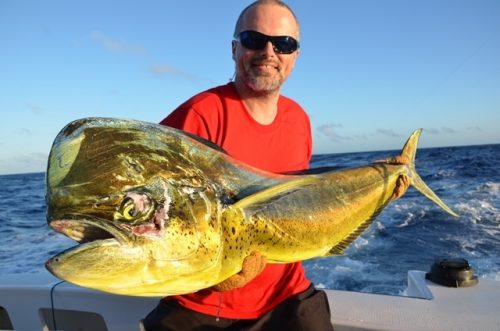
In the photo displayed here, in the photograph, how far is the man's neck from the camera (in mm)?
2652

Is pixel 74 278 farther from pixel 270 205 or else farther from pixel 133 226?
pixel 270 205

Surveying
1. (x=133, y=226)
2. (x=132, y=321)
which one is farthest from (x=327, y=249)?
(x=132, y=321)

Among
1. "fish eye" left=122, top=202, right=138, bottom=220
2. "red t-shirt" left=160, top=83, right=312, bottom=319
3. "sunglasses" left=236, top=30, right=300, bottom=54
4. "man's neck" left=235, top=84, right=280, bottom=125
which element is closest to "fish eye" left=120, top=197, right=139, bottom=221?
"fish eye" left=122, top=202, right=138, bottom=220

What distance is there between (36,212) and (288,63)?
19373mm

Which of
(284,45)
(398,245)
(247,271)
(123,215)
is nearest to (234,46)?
(284,45)

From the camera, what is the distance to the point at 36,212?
19172 mm

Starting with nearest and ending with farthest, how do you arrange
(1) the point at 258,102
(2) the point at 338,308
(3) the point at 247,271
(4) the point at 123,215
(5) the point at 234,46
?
1. (4) the point at 123,215
2. (3) the point at 247,271
3. (1) the point at 258,102
4. (5) the point at 234,46
5. (2) the point at 338,308

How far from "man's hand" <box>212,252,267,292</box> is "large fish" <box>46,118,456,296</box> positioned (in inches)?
1.3

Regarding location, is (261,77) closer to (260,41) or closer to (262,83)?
(262,83)

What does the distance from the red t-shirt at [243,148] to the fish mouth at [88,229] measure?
1.04 meters

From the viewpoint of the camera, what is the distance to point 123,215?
1448 mm

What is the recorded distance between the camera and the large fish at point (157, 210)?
1413 millimetres

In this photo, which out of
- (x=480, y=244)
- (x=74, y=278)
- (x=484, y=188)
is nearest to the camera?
(x=74, y=278)

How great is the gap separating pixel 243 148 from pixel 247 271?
0.92 metres
